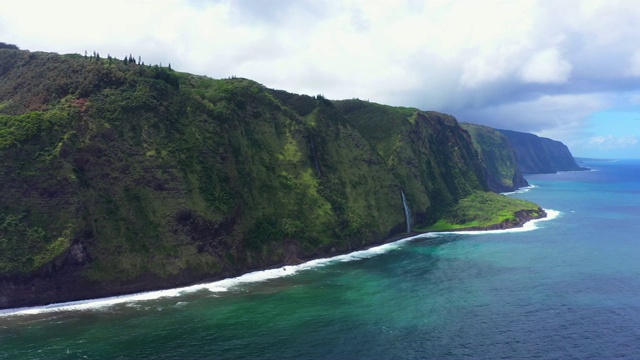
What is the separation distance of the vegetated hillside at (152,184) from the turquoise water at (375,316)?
869 centimetres

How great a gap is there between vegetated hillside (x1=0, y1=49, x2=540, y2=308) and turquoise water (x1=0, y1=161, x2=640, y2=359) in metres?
8.69

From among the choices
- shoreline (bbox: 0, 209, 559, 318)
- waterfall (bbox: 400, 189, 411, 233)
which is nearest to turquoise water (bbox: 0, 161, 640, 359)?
shoreline (bbox: 0, 209, 559, 318)

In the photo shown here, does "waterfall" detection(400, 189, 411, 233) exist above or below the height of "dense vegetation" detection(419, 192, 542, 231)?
above

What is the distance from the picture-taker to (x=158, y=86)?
12788 cm

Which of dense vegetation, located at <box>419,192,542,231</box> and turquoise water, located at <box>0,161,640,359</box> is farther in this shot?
dense vegetation, located at <box>419,192,542,231</box>

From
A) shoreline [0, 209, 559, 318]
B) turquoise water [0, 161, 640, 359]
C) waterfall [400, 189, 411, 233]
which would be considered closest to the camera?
turquoise water [0, 161, 640, 359]

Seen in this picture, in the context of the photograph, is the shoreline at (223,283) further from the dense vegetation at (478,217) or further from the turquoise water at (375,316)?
the dense vegetation at (478,217)

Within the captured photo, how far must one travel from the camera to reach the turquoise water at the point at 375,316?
67.9m

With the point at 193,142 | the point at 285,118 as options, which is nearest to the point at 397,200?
the point at 285,118

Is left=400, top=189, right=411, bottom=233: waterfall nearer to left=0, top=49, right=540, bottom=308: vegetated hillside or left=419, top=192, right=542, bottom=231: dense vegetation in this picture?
left=0, top=49, right=540, bottom=308: vegetated hillside

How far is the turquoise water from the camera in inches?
2675

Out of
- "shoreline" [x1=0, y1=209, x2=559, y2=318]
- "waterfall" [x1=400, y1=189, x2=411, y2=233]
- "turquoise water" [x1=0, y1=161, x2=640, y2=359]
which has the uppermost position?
"waterfall" [x1=400, y1=189, x2=411, y2=233]

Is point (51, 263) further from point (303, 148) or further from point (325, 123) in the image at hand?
point (325, 123)

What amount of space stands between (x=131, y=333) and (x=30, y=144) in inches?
2191
